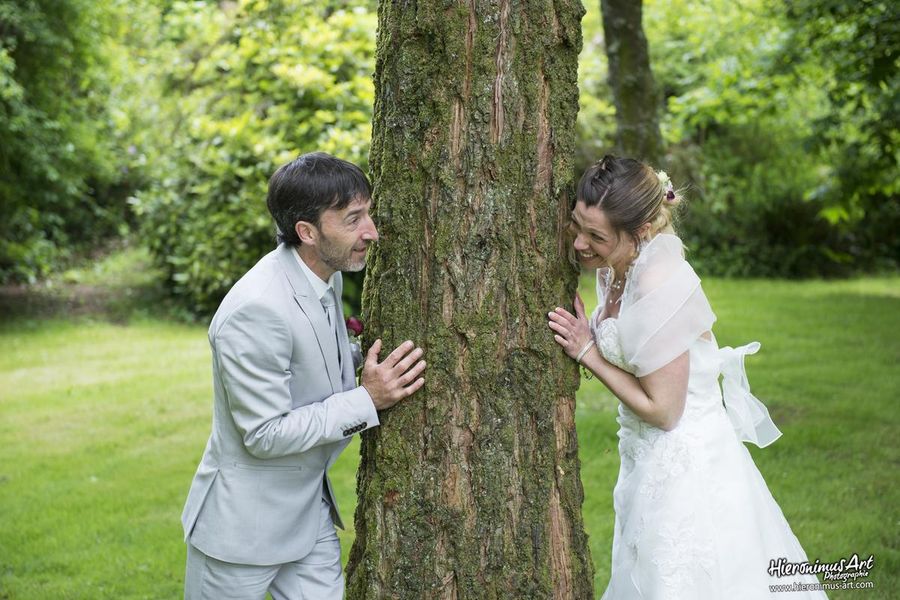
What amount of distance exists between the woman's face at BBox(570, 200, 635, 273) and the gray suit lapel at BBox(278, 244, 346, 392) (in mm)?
926

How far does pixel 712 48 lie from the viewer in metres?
16.2

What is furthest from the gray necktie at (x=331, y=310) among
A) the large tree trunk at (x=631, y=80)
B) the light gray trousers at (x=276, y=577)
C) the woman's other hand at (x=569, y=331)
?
the large tree trunk at (x=631, y=80)

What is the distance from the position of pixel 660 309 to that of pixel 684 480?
669 mm

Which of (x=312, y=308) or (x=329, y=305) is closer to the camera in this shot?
(x=312, y=308)

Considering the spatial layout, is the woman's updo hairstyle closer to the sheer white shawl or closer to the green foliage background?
the sheer white shawl

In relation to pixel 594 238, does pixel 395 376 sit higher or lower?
lower

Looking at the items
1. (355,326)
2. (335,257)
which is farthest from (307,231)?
(355,326)

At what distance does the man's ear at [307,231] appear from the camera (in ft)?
10.5

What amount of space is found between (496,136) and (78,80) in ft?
41.9

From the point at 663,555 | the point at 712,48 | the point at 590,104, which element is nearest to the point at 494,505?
the point at 663,555

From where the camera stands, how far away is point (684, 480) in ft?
11.7

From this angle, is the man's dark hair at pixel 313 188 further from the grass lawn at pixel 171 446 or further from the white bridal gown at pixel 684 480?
the grass lawn at pixel 171 446

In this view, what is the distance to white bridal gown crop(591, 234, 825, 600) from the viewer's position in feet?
11.4

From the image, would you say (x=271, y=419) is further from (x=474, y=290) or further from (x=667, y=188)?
(x=667, y=188)
